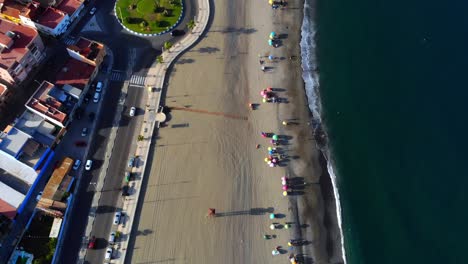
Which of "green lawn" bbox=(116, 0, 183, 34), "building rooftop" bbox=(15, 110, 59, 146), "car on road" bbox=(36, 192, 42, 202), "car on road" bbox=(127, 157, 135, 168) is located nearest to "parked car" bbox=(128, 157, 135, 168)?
"car on road" bbox=(127, 157, 135, 168)

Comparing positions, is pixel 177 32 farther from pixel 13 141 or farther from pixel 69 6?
pixel 13 141

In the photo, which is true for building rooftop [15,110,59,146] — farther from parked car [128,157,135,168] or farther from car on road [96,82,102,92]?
parked car [128,157,135,168]

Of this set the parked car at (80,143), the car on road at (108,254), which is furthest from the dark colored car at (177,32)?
the car on road at (108,254)

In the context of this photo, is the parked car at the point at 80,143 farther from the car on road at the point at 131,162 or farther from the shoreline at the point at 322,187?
the shoreline at the point at 322,187

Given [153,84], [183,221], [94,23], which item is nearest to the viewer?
[183,221]

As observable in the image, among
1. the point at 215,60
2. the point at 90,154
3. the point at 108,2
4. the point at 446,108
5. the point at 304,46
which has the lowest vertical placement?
the point at 90,154

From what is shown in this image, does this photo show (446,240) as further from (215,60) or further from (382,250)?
(215,60)

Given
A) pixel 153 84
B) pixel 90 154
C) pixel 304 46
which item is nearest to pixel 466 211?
pixel 304 46
